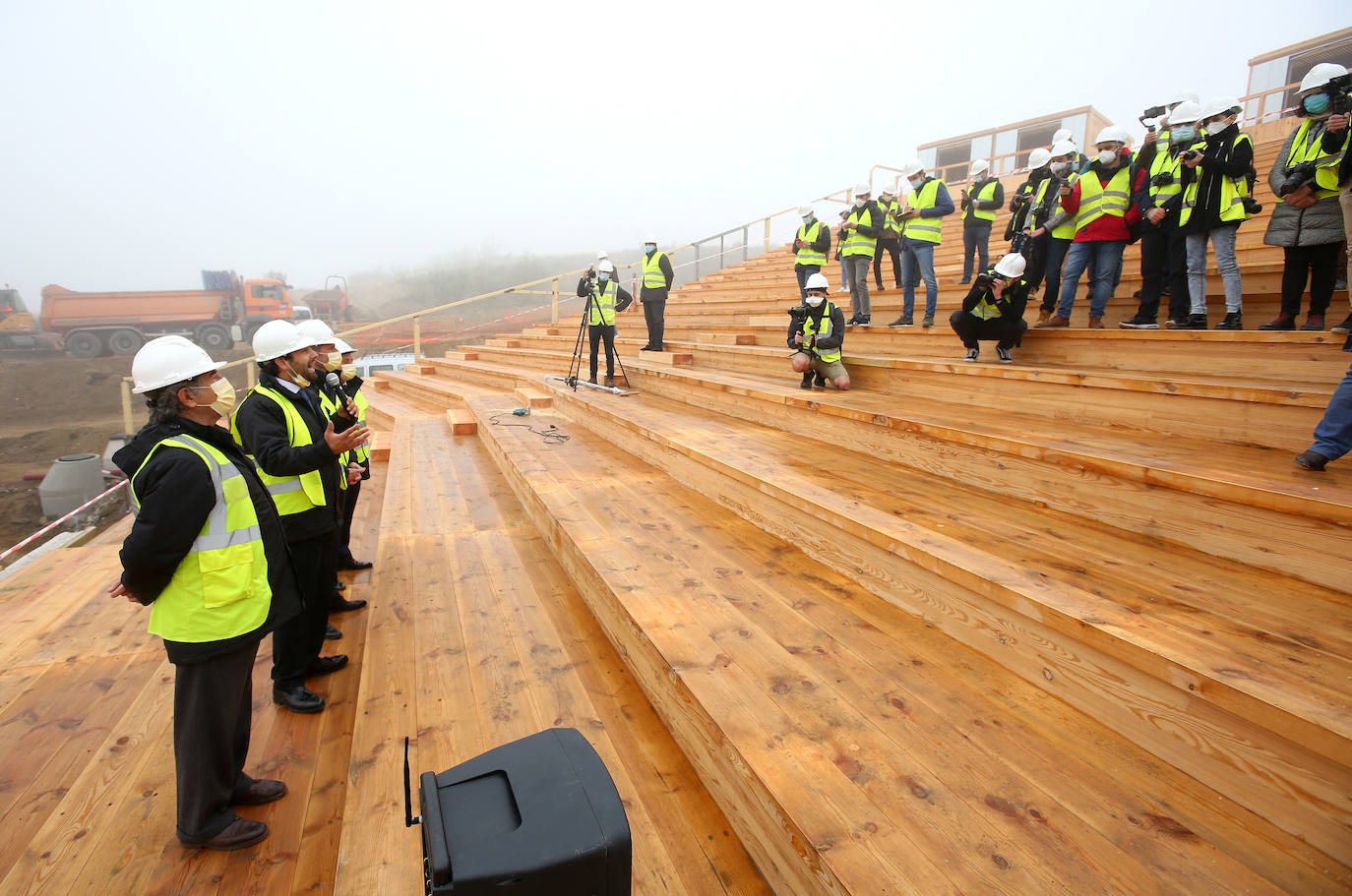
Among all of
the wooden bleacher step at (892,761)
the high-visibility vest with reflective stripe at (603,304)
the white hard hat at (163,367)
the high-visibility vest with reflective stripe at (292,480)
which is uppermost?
the high-visibility vest with reflective stripe at (603,304)

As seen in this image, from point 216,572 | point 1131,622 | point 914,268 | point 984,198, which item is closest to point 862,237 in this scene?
point 914,268

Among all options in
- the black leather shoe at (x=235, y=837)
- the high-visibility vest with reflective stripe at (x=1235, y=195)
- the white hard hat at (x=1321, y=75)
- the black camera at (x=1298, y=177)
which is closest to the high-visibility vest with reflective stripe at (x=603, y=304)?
the high-visibility vest with reflective stripe at (x=1235, y=195)

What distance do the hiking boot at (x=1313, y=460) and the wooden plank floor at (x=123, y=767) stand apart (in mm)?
3590

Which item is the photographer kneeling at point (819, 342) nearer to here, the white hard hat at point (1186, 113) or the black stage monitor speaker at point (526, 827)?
the white hard hat at point (1186, 113)

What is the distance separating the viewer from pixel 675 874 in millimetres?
1658

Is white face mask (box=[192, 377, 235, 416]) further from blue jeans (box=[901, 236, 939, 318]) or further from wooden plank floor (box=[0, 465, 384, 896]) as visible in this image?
blue jeans (box=[901, 236, 939, 318])

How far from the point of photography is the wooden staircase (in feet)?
4.41

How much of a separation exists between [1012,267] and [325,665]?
477 centimetres

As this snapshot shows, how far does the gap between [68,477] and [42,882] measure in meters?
12.7

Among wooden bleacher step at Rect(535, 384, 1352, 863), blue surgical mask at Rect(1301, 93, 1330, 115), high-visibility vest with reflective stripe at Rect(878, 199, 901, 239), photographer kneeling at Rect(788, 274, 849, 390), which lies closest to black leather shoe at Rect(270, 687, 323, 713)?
wooden bleacher step at Rect(535, 384, 1352, 863)

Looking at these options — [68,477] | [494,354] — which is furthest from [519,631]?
[68,477]

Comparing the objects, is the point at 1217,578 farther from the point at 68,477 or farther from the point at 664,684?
the point at 68,477

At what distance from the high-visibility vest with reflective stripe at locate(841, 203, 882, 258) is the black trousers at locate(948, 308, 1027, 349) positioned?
107 inches

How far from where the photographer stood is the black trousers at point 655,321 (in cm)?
816
